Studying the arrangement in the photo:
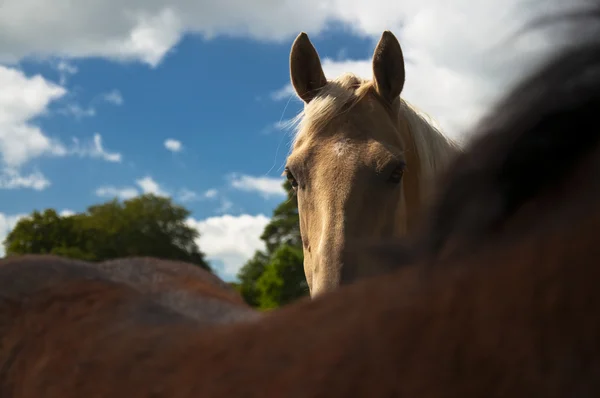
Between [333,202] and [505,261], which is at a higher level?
[333,202]

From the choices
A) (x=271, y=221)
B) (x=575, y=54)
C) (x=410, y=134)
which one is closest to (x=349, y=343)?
(x=575, y=54)

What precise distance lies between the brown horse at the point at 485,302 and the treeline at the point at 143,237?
32963mm

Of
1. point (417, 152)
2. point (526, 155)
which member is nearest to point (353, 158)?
point (417, 152)

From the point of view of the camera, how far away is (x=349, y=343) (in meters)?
1.02

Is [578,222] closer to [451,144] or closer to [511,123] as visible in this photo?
[511,123]

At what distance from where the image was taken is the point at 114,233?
161ft

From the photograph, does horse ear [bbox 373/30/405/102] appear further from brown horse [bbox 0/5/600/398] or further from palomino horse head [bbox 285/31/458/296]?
brown horse [bbox 0/5/600/398]

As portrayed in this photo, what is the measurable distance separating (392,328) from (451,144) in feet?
15.1

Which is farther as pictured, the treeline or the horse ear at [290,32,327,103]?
the treeline

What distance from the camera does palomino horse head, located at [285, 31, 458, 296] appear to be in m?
4.08

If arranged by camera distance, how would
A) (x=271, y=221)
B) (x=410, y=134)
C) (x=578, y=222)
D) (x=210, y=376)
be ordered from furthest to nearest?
(x=271, y=221), (x=410, y=134), (x=210, y=376), (x=578, y=222)

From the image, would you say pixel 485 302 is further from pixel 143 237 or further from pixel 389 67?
pixel 143 237

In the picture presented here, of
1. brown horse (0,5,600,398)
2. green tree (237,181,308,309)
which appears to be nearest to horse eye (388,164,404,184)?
brown horse (0,5,600,398)

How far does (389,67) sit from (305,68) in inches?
26.6
